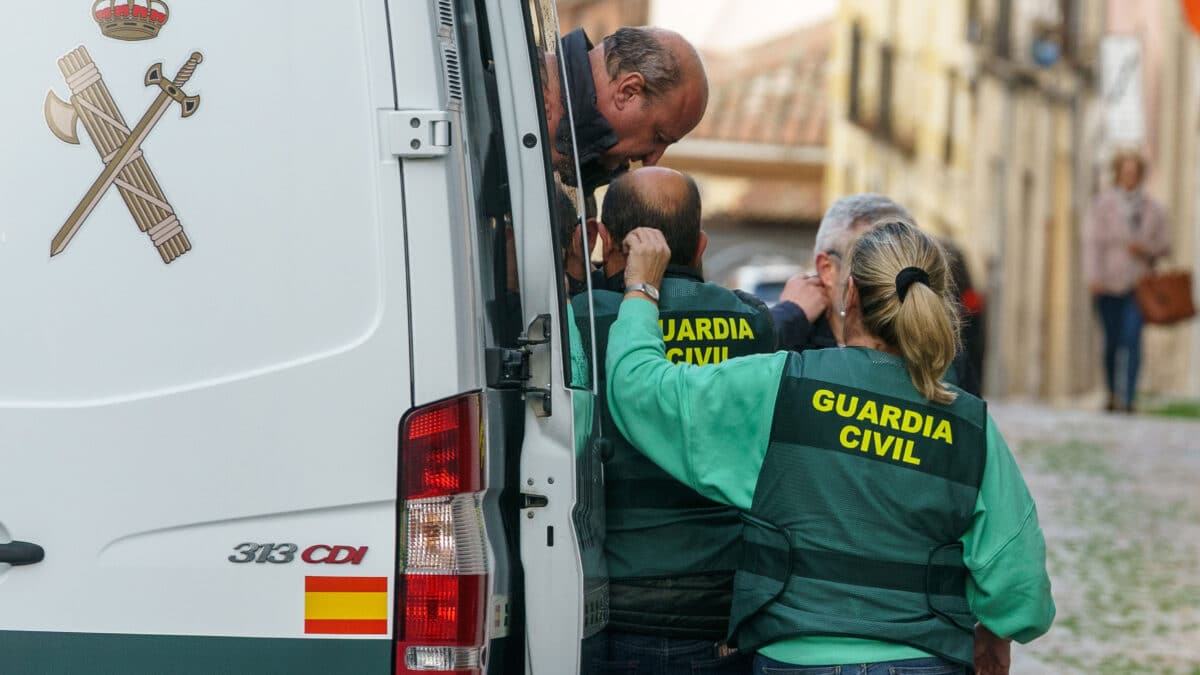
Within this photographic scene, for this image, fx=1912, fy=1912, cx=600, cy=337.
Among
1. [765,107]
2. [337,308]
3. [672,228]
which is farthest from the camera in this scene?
[765,107]

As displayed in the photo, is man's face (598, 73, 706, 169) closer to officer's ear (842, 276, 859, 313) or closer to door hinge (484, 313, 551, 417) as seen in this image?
officer's ear (842, 276, 859, 313)

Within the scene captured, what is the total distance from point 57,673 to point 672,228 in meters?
1.39

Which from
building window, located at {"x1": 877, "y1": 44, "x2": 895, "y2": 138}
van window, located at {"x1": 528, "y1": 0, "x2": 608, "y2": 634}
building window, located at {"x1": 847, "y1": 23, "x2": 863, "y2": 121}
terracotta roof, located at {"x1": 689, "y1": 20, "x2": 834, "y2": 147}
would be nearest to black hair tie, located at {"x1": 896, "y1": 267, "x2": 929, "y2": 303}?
van window, located at {"x1": 528, "y1": 0, "x2": 608, "y2": 634}

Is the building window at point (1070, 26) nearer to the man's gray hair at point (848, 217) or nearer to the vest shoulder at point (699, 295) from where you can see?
the man's gray hair at point (848, 217)

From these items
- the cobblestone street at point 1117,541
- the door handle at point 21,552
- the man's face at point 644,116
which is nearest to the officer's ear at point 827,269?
the man's face at point 644,116

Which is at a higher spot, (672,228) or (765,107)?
(765,107)

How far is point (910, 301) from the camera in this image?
10.9 feet

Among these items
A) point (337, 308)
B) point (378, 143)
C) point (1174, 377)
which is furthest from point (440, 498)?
point (1174, 377)

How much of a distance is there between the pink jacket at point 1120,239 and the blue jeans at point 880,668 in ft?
41.3

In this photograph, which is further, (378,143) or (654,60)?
(654,60)

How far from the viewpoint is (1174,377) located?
28016 millimetres

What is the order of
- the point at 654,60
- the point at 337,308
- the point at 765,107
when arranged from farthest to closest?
the point at 765,107, the point at 654,60, the point at 337,308

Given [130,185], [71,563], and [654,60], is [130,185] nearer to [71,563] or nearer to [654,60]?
[71,563]

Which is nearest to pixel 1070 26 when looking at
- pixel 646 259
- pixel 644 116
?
pixel 644 116
